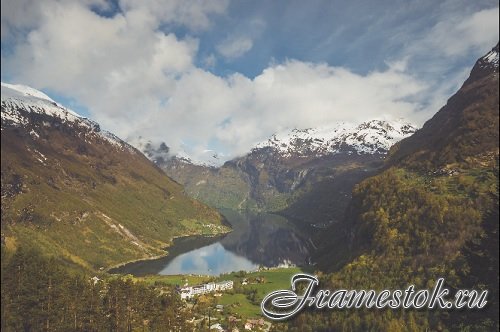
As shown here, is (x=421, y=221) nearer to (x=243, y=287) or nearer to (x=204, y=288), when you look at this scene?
(x=243, y=287)

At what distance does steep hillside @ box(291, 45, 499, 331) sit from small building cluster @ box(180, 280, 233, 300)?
41.7 metres

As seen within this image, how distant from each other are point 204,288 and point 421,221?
3233 inches

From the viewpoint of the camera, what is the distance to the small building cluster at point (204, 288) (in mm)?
152750

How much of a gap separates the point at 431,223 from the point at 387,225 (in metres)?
17.7

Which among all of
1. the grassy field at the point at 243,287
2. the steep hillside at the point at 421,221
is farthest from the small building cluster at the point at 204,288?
the steep hillside at the point at 421,221

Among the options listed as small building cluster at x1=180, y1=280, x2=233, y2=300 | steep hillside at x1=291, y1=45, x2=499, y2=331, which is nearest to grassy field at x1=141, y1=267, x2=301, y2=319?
small building cluster at x1=180, y1=280, x2=233, y2=300

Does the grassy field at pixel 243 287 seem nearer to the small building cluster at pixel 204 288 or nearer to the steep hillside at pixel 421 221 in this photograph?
the small building cluster at pixel 204 288

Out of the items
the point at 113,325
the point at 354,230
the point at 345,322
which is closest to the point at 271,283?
the point at 354,230

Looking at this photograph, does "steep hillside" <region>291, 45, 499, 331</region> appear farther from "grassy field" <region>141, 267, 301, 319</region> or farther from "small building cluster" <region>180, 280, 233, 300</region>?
"small building cluster" <region>180, 280, 233, 300</region>

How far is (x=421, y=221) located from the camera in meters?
127

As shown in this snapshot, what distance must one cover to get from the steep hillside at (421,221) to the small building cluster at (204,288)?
41.7m

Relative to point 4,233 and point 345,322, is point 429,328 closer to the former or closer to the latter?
point 345,322

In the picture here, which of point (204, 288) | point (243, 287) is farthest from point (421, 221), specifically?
point (204, 288)

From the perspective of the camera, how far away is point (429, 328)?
82.6 m
